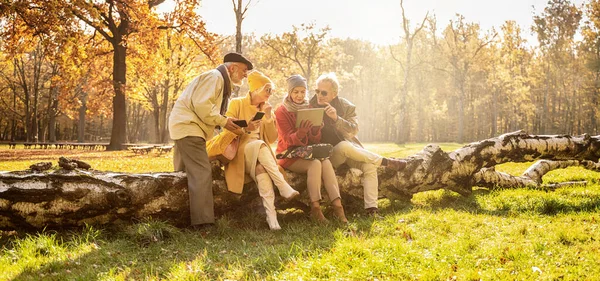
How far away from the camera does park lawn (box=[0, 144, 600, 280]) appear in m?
3.07

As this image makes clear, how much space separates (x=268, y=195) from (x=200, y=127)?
1.18 meters

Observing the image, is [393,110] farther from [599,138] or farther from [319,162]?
[319,162]

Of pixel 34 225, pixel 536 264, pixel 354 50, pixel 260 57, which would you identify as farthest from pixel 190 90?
pixel 354 50

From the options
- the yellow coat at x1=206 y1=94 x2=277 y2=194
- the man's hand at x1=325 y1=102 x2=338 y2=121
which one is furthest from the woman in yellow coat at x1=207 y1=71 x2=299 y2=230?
the man's hand at x1=325 y1=102 x2=338 y2=121

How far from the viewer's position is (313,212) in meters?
4.93

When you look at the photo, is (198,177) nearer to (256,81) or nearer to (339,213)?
(256,81)

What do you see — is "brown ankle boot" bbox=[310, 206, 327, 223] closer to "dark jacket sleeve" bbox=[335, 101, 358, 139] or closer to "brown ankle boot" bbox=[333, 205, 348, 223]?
"brown ankle boot" bbox=[333, 205, 348, 223]

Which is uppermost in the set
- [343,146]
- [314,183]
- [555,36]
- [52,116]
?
[555,36]

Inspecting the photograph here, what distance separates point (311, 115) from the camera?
5.16 metres

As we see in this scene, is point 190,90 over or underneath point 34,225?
over

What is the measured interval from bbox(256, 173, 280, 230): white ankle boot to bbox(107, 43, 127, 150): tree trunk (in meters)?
15.8

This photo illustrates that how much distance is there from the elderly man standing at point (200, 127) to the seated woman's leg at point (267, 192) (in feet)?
1.93

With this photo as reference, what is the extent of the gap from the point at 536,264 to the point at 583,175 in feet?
20.1

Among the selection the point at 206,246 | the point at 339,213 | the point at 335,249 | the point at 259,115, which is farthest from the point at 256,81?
the point at 335,249
